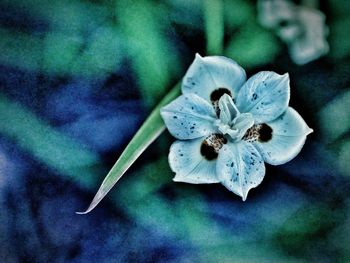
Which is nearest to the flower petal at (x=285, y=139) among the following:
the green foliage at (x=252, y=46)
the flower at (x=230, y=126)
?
the flower at (x=230, y=126)

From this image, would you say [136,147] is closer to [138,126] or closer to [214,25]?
[138,126]

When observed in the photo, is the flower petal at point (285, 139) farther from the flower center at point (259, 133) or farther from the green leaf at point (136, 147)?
the green leaf at point (136, 147)

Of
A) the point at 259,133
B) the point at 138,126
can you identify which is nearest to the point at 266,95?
the point at 259,133

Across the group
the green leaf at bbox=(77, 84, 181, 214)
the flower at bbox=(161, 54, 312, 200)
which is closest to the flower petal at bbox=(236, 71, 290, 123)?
the flower at bbox=(161, 54, 312, 200)

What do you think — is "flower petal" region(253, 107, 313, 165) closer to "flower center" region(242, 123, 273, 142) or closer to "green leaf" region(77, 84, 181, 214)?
"flower center" region(242, 123, 273, 142)

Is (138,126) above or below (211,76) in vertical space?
below

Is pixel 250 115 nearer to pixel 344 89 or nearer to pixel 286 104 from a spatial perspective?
pixel 286 104

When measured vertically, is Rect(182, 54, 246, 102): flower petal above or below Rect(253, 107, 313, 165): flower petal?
above
